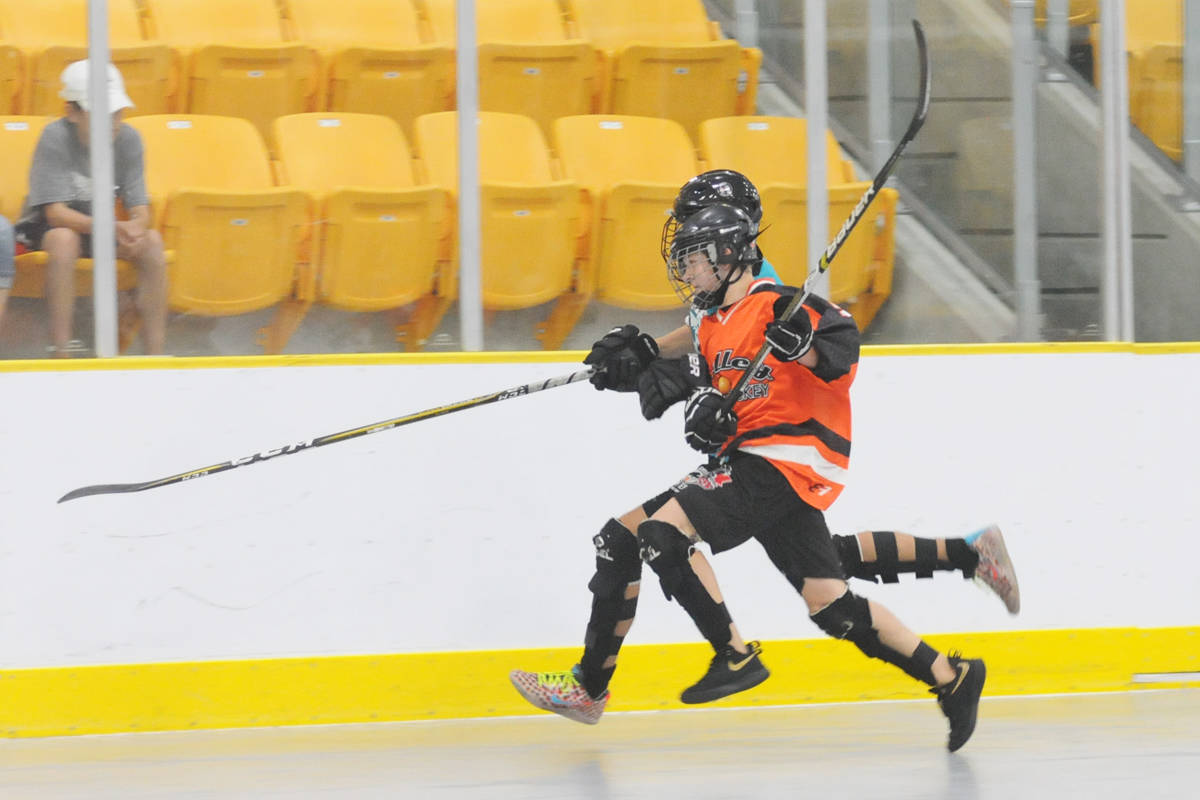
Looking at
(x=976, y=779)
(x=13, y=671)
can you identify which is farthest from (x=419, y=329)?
(x=976, y=779)

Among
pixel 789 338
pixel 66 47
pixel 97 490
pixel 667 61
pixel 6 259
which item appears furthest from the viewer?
pixel 667 61

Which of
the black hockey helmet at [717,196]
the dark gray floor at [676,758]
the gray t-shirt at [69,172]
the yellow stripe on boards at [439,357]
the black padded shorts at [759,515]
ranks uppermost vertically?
the gray t-shirt at [69,172]

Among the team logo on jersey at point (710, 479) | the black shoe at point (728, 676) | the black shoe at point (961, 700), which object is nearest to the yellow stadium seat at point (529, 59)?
the team logo on jersey at point (710, 479)

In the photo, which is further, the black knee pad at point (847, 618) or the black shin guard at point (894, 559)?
the black shin guard at point (894, 559)

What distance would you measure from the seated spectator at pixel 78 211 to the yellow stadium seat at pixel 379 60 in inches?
23.6

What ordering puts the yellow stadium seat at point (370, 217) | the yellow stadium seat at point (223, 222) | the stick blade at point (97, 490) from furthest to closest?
the yellow stadium seat at point (370, 217), the yellow stadium seat at point (223, 222), the stick blade at point (97, 490)

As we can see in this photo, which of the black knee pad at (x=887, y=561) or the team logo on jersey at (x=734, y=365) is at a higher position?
the team logo on jersey at (x=734, y=365)

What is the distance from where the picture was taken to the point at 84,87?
14.5 feet

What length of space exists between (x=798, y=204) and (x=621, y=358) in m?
1.38

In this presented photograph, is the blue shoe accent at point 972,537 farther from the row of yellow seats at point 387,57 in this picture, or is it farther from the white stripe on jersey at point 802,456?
the row of yellow seats at point 387,57

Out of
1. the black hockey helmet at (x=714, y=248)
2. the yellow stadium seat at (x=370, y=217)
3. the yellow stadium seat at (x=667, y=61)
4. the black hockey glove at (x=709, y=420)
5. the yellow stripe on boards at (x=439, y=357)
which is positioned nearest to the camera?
the black hockey glove at (x=709, y=420)

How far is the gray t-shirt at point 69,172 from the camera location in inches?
171

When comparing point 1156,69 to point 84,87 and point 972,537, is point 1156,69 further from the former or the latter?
point 84,87

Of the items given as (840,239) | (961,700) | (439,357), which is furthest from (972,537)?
(439,357)
